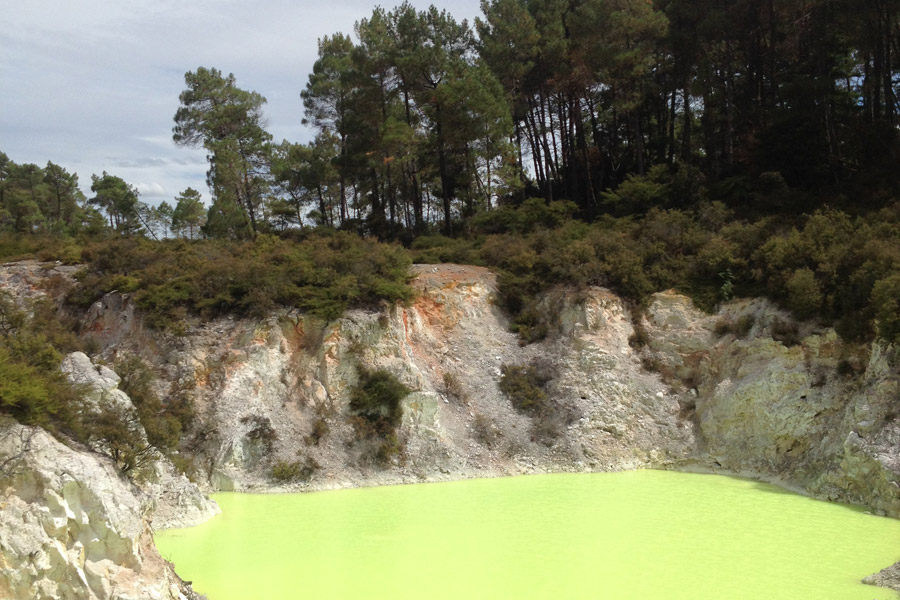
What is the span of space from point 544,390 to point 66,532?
16995mm

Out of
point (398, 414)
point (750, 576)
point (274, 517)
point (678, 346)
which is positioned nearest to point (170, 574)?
point (274, 517)

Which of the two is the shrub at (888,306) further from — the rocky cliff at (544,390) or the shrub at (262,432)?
the shrub at (262,432)

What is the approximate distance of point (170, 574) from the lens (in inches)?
416

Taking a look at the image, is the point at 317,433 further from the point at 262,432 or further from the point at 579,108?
the point at 579,108

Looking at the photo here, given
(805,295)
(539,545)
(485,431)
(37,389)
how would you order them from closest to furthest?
1. (37,389)
2. (539,545)
3. (805,295)
4. (485,431)

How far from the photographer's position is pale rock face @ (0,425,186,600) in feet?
29.7

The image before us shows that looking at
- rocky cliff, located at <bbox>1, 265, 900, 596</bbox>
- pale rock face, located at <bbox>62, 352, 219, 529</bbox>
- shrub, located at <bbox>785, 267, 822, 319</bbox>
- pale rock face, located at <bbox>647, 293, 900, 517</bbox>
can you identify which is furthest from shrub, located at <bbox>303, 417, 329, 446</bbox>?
shrub, located at <bbox>785, 267, 822, 319</bbox>

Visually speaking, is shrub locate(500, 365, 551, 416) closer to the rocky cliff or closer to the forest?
the rocky cliff

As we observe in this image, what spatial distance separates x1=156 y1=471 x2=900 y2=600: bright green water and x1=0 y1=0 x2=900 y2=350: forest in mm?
6522

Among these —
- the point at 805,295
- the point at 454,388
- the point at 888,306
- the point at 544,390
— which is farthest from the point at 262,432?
the point at 888,306

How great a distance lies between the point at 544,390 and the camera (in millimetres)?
24484

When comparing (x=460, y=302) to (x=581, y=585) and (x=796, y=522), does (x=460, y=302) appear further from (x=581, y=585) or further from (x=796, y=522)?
(x=581, y=585)

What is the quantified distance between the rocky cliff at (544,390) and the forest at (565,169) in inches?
37.2

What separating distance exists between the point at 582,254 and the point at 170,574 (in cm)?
2017
